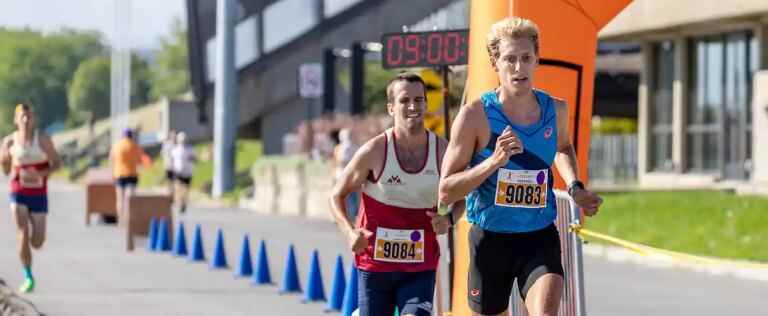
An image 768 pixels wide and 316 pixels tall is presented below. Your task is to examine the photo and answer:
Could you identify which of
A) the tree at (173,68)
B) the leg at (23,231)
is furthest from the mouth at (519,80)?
the tree at (173,68)

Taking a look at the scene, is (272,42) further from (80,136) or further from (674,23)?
(80,136)

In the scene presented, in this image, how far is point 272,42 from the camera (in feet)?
169

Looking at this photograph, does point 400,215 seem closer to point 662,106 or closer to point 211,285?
point 211,285

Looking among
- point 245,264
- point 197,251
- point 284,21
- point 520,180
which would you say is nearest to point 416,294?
point 520,180

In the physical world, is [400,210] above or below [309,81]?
below

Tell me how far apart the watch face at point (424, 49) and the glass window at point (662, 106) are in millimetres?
28003

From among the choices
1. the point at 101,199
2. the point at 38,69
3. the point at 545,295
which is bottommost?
the point at 101,199

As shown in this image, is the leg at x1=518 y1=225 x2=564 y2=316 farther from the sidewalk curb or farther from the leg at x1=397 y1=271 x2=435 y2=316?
the sidewalk curb

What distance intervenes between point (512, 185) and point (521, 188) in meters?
0.04

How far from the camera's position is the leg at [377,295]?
8.63 m

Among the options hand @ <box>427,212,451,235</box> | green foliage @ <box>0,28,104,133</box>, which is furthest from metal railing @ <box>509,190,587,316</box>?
green foliage @ <box>0,28,104,133</box>

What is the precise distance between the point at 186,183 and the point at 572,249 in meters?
26.7

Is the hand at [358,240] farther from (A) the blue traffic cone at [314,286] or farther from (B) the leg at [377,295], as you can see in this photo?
(A) the blue traffic cone at [314,286]

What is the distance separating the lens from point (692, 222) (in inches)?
1003
